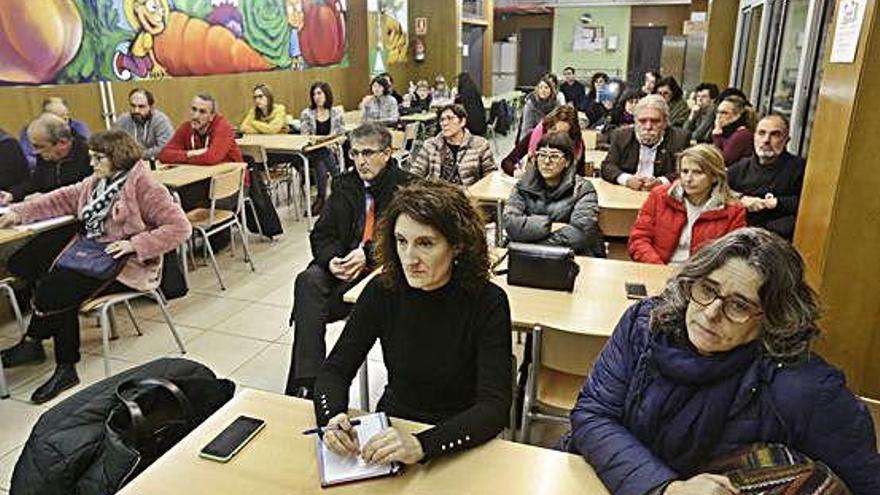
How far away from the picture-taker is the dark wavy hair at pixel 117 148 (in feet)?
9.52

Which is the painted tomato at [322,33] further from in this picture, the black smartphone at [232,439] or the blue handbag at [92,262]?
the black smartphone at [232,439]

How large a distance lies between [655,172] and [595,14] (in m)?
11.8

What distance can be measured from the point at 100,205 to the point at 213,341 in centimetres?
94

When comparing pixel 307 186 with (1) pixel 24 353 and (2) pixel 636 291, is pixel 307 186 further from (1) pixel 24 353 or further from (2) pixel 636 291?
(2) pixel 636 291

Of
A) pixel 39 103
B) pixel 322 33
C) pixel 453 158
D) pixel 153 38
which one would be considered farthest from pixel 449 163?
pixel 322 33

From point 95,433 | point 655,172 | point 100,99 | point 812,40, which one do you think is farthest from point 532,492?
point 100,99

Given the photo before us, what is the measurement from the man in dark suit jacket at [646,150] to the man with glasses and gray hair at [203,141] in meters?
2.75

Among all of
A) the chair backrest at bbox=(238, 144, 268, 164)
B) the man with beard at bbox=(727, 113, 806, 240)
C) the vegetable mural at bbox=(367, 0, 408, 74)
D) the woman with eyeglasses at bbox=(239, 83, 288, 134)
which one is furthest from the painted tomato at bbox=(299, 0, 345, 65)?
the man with beard at bbox=(727, 113, 806, 240)

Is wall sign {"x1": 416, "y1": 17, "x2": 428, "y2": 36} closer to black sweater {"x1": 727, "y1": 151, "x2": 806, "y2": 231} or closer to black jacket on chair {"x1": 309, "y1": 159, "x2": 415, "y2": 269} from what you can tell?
black sweater {"x1": 727, "y1": 151, "x2": 806, "y2": 231}

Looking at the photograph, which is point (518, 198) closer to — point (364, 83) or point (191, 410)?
point (191, 410)

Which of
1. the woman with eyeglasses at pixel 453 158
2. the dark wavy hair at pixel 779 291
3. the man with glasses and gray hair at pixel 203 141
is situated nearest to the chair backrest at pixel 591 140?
the woman with eyeglasses at pixel 453 158

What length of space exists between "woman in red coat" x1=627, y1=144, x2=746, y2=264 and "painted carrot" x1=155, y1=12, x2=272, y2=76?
500cm

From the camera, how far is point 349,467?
4.18 feet

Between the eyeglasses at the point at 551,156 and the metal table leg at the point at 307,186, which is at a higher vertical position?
the eyeglasses at the point at 551,156
